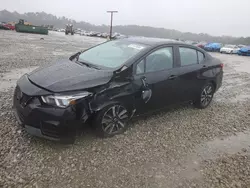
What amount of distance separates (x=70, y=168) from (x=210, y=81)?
3725 mm

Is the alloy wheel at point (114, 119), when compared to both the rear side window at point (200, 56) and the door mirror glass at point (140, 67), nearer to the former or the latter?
the door mirror glass at point (140, 67)

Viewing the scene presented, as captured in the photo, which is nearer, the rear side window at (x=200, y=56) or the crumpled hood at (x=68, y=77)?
the crumpled hood at (x=68, y=77)

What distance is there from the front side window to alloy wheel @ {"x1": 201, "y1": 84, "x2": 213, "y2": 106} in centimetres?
138

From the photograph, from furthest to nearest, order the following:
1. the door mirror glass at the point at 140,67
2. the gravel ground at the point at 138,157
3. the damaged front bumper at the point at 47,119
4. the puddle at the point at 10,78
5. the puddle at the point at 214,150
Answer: the puddle at the point at 10,78 → the door mirror glass at the point at 140,67 → the puddle at the point at 214,150 → the damaged front bumper at the point at 47,119 → the gravel ground at the point at 138,157

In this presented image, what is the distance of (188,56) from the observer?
174 inches

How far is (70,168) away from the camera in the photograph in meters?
2.65

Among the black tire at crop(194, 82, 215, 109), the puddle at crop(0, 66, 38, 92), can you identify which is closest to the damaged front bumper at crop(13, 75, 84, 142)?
the puddle at crop(0, 66, 38, 92)

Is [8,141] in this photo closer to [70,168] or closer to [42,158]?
[42,158]

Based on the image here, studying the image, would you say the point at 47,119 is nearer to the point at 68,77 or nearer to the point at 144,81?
the point at 68,77

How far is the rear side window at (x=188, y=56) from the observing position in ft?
13.9

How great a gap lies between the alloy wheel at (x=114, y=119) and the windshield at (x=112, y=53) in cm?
73

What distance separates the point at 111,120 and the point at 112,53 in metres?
1.32

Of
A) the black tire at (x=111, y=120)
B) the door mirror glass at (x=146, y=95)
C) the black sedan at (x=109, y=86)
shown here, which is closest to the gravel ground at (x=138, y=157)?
the black tire at (x=111, y=120)

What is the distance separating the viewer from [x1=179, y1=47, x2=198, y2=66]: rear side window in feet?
13.9
